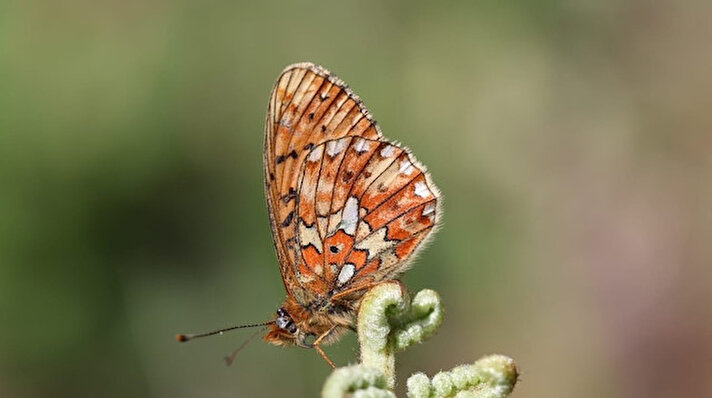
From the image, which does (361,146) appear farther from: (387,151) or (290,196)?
Result: (290,196)

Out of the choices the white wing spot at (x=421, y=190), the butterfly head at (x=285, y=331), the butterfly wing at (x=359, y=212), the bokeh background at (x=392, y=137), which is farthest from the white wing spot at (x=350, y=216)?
the bokeh background at (x=392, y=137)

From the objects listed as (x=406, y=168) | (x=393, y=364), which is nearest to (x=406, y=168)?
(x=406, y=168)

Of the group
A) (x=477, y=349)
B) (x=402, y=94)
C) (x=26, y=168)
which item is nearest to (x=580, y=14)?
(x=402, y=94)

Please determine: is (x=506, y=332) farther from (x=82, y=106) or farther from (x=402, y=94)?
(x=82, y=106)

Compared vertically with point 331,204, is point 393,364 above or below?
below

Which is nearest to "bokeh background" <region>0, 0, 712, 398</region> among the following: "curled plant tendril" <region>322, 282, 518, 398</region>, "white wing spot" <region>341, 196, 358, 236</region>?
"white wing spot" <region>341, 196, 358, 236</region>
